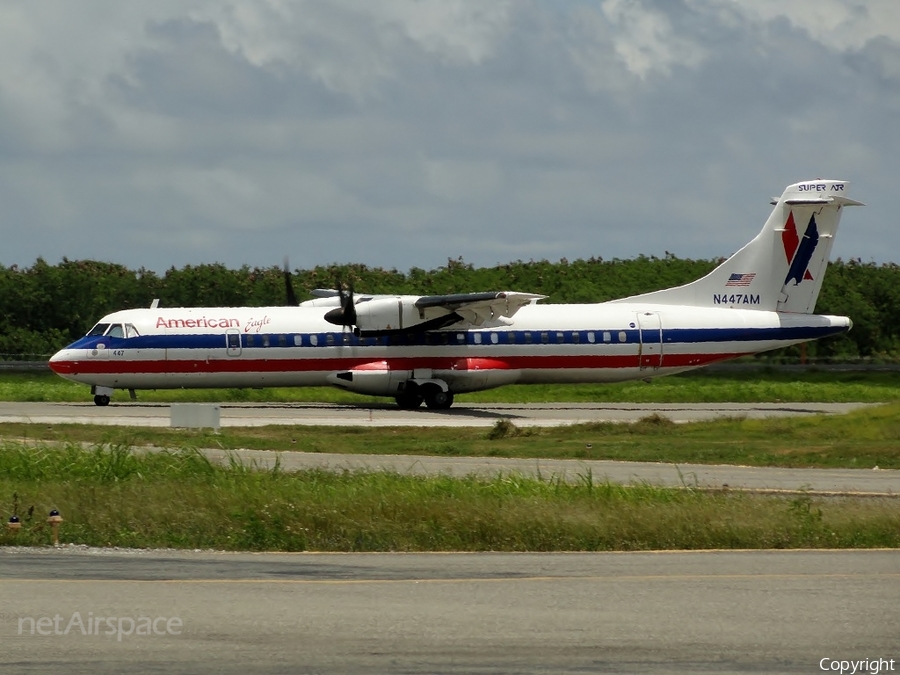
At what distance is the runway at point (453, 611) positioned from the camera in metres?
8.90

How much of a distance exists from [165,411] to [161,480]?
19316 millimetres

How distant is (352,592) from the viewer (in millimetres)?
11531

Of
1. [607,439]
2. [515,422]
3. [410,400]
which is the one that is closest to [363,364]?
[410,400]

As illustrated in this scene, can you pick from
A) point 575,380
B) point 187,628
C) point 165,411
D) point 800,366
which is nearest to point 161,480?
point 187,628

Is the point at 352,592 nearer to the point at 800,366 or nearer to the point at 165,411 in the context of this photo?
the point at 165,411

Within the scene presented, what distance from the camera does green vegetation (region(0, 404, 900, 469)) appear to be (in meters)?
26.3

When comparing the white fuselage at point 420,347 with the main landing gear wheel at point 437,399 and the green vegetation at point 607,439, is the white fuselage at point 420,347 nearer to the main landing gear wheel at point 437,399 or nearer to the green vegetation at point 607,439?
the main landing gear wheel at point 437,399

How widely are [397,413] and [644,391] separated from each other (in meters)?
→ 14.6

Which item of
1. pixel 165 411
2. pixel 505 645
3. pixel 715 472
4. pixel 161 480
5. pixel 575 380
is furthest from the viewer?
pixel 575 380

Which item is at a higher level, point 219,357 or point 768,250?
point 768,250

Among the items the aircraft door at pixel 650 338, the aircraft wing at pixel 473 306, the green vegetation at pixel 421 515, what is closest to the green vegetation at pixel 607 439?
the aircraft wing at pixel 473 306

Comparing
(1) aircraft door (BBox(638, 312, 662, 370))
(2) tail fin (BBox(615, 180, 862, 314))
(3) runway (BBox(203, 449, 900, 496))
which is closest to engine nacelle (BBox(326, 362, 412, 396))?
(1) aircraft door (BBox(638, 312, 662, 370))

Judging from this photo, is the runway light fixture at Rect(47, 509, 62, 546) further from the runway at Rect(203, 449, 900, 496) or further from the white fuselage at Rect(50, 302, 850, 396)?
the white fuselage at Rect(50, 302, 850, 396)

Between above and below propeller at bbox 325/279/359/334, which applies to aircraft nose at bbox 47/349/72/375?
below
